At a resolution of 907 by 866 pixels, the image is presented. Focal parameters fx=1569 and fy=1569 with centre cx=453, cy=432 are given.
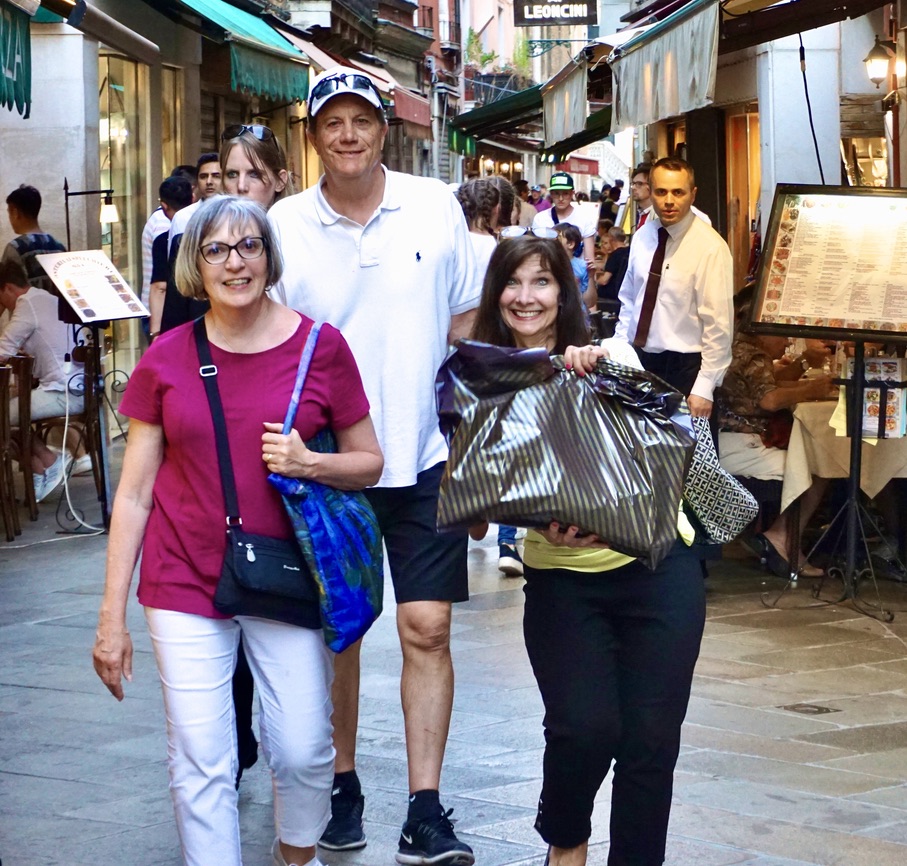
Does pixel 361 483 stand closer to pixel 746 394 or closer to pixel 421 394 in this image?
pixel 421 394

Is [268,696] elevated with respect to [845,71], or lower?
lower

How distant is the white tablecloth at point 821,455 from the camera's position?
7.71 metres

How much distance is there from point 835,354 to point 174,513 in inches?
220

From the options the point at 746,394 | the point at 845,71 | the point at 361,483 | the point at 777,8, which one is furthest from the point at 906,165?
the point at 361,483

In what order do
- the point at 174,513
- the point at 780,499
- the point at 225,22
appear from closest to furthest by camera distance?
the point at 174,513, the point at 780,499, the point at 225,22

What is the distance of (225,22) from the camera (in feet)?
50.4

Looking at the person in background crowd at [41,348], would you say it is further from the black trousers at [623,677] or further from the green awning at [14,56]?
the black trousers at [623,677]

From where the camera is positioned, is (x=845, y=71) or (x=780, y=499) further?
(x=845, y=71)

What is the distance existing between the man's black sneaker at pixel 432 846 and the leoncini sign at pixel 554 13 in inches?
922

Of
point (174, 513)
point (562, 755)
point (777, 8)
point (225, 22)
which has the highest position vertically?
point (225, 22)

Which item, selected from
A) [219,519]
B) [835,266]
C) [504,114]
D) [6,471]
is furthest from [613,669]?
[504,114]

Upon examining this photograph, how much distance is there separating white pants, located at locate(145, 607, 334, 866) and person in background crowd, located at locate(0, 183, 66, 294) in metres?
7.41

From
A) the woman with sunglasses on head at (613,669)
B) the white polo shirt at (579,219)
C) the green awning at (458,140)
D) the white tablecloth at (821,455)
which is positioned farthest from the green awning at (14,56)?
the green awning at (458,140)

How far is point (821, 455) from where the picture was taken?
25.5 ft
